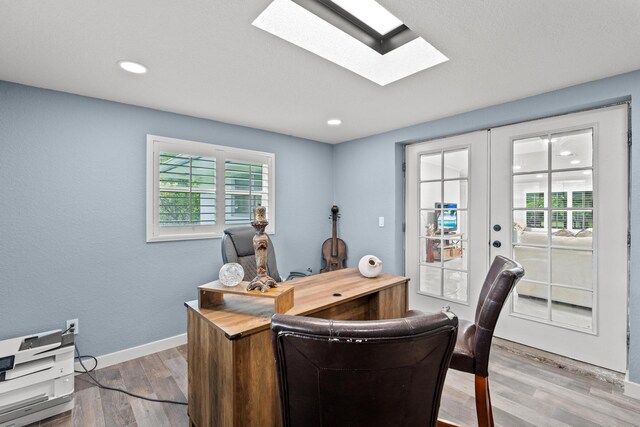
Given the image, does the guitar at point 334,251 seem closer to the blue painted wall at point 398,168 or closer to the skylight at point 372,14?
the blue painted wall at point 398,168

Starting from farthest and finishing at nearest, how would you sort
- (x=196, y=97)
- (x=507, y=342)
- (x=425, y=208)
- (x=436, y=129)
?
1. (x=425, y=208)
2. (x=436, y=129)
3. (x=507, y=342)
4. (x=196, y=97)

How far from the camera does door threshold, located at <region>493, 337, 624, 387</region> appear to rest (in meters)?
2.19

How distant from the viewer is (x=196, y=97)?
8.03ft

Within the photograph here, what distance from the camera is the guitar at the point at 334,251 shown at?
3920 mm

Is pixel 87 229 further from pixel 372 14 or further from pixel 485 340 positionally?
pixel 485 340

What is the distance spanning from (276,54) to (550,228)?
265 centimetres

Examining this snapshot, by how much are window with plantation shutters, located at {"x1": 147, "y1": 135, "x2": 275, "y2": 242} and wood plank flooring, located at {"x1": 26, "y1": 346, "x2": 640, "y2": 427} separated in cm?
120

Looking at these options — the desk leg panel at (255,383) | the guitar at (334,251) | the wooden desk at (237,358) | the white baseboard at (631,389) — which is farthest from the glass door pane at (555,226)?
the desk leg panel at (255,383)

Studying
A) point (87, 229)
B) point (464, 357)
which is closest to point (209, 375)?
point (464, 357)

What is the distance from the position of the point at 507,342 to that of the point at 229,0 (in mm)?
3434

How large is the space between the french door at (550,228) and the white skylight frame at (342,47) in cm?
137

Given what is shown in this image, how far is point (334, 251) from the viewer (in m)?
3.96

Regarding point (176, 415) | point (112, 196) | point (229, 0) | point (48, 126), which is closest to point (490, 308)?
point (229, 0)

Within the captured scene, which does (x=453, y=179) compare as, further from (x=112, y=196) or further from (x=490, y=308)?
(x=112, y=196)
